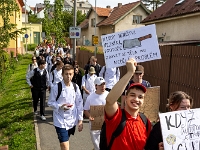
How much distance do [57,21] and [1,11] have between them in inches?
419

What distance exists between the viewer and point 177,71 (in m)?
9.30

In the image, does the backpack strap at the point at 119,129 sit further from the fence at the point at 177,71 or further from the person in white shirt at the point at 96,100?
the fence at the point at 177,71

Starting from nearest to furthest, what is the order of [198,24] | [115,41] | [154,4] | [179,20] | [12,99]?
[115,41] < [12,99] < [198,24] < [179,20] < [154,4]

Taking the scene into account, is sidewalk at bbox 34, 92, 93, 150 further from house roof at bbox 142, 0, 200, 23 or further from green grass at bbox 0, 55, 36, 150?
house roof at bbox 142, 0, 200, 23

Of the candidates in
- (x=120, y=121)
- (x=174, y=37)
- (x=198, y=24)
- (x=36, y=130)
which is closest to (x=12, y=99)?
(x=36, y=130)

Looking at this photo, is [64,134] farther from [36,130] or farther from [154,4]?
[154,4]

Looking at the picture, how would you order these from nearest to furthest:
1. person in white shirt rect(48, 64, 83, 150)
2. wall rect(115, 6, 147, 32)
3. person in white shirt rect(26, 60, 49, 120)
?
person in white shirt rect(48, 64, 83, 150) < person in white shirt rect(26, 60, 49, 120) < wall rect(115, 6, 147, 32)

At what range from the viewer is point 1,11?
7.64 metres

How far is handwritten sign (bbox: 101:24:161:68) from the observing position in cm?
372

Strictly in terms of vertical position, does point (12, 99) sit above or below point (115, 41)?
below

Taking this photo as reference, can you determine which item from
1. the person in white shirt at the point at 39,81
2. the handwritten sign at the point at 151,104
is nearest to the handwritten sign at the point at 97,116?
the handwritten sign at the point at 151,104

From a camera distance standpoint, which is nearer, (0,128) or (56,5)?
(0,128)

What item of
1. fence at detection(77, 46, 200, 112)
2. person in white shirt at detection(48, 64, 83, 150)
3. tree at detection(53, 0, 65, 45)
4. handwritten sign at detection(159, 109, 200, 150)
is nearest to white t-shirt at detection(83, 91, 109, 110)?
person in white shirt at detection(48, 64, 83, 150)

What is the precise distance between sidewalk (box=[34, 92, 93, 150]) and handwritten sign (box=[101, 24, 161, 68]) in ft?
11.4
